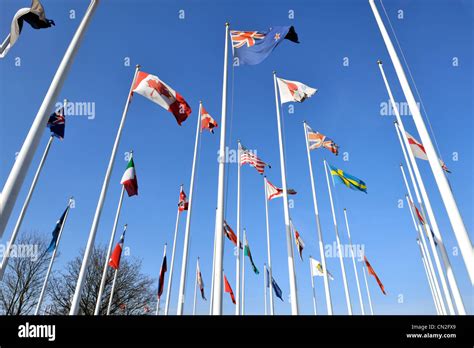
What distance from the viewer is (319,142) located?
1688 cm

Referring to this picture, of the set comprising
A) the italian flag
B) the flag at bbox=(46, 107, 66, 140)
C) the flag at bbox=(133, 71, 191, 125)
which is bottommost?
the italian flag

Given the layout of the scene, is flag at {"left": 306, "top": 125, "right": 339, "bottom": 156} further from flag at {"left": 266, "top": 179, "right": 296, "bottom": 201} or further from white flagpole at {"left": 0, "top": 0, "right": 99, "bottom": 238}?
white flagpole at {"left": 0, "top": 0, "right": 99, "bottom": 238}

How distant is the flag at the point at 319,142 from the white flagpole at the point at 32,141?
1235cm

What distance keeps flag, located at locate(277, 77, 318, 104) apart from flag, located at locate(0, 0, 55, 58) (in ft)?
30.7

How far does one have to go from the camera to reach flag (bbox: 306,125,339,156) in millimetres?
16719

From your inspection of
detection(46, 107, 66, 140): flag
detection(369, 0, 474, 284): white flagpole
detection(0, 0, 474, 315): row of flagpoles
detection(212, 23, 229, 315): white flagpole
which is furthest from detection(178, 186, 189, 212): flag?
detection(369, 0, 474, 284): white flagpole

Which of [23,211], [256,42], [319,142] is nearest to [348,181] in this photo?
[319,142]

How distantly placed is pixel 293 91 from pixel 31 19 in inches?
391

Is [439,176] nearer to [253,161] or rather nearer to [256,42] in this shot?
[256,42]

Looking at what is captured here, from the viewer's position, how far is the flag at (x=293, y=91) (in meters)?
13.3
